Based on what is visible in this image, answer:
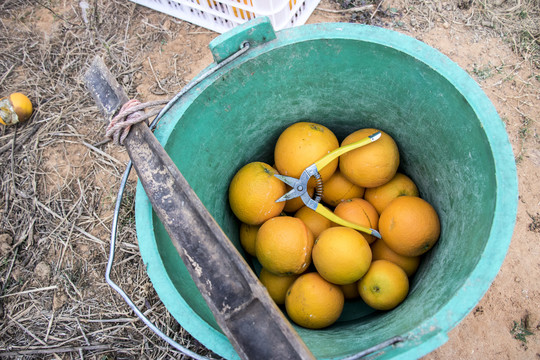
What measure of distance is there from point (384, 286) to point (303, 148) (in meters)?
0.67

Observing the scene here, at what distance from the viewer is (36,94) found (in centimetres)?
292

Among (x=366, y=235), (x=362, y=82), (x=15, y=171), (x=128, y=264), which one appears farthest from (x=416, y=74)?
(x=15, y=171)

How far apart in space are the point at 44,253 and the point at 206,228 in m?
1.75

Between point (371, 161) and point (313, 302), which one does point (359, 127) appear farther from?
point (313, 302)

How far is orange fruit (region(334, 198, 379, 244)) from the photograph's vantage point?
5.39ft

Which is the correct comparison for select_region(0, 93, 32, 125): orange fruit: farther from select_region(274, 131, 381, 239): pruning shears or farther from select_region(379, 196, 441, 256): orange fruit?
select_region(379, 196, 441, 256): orange fruit

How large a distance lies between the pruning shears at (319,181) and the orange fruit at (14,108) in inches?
88.8


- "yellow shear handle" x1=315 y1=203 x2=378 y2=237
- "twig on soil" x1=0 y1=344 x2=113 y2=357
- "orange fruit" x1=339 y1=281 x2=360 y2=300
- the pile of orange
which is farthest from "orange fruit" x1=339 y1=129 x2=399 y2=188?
"twig on soil" x1=0 y1=344 x2=113 y2=357

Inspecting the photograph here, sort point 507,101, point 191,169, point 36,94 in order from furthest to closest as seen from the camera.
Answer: point 36,94
point 507,101
point 191,169

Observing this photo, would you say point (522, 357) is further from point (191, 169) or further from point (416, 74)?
point (191, 169)

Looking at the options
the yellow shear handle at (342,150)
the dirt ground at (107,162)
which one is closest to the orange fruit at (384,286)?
the yellow shear handle at (342,150)

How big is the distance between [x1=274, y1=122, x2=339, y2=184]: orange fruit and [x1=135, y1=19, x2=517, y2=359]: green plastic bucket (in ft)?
0.60

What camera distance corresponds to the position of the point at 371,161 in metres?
1.59

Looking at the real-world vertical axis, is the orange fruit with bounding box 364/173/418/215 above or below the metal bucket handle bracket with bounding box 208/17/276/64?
below
